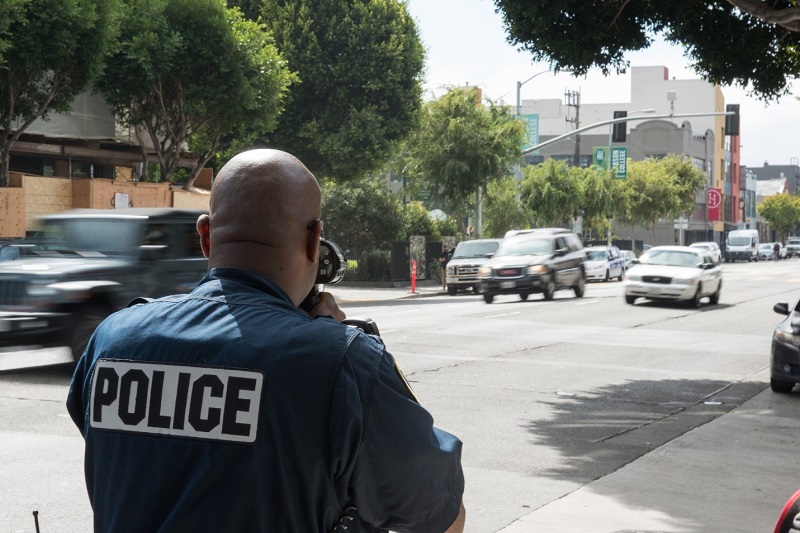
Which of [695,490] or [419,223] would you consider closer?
[695,490]

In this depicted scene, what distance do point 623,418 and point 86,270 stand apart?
5.99m

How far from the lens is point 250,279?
212 cm

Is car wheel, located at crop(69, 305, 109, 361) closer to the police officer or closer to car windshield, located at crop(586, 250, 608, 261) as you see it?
the police officer

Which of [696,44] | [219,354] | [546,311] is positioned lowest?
[546,311]

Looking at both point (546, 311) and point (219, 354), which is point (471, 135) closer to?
point (546, 311)

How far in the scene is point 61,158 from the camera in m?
31.8

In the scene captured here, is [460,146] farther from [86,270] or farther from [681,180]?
[681,180]

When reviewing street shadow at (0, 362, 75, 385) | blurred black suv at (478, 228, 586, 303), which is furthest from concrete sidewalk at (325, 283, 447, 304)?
street shadow at (0, 362, 75, 385)

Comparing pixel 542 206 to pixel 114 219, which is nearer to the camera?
pixel 114 219

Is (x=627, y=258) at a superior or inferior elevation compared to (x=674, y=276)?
inferior

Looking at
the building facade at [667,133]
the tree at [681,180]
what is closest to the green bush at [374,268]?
the tree at [681,180]

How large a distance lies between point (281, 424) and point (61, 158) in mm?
31727

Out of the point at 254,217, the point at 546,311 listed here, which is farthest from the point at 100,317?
the point at 546,311

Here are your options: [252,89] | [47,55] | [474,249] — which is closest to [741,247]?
[474,249]
